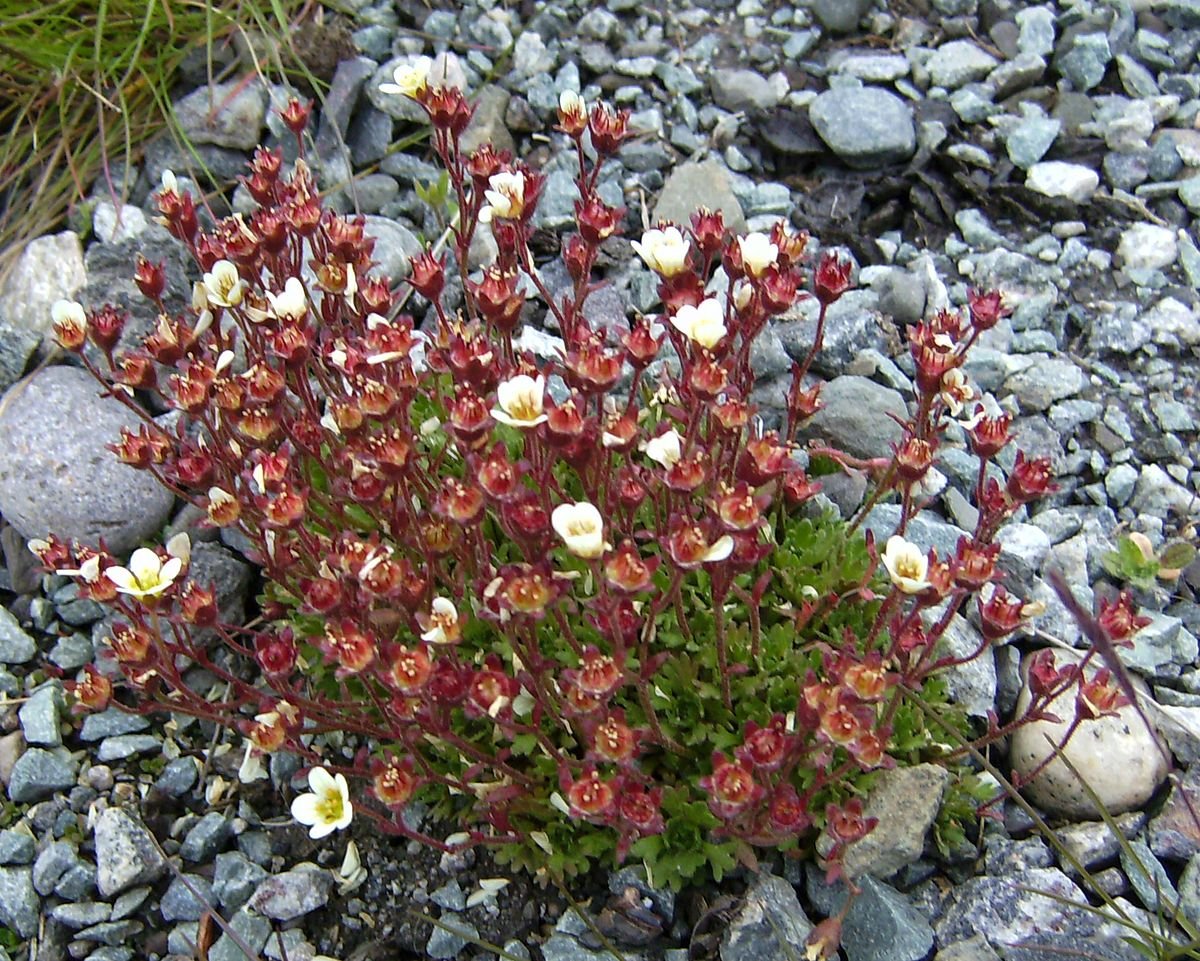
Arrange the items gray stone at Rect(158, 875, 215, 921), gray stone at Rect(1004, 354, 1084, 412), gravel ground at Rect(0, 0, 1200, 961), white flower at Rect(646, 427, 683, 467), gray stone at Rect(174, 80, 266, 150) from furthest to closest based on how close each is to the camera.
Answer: gray stone at Rect(174, 80, 266, 150)
gray stone at Rect(1004, 354, 1084, 412)
gray stone at Rect(158, 875, 215, 921)
gravel ground at Rect(0, 0, 1200, 961)
white flower at Rect(646, 427, 683, 467)

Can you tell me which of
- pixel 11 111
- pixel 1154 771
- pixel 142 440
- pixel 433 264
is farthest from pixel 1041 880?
pixel 11 111

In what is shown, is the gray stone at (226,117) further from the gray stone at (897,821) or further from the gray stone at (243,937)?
the gray stone at (897,821)

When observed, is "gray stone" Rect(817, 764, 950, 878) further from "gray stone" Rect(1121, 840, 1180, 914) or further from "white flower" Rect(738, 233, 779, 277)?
"white flower" Rect(738, 233, 779, 277)

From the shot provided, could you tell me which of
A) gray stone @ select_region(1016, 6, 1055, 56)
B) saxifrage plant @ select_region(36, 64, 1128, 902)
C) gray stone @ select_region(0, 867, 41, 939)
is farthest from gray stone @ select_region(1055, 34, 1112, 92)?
gray stone @ select_region(0, 867, 41, 939)

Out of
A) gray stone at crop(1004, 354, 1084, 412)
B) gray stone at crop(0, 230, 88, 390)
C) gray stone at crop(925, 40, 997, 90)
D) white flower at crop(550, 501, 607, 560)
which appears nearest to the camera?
white flower at crop(550, 501, 607, 560)

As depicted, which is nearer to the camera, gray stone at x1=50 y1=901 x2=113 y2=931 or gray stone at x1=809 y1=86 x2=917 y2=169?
gray stone at x1=50 y1=901 x2=113 y2=931

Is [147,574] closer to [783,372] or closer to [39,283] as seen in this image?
[783,372]

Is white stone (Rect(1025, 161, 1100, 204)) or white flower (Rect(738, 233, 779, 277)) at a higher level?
white flower (Rect(738, 233, 779, 277))
